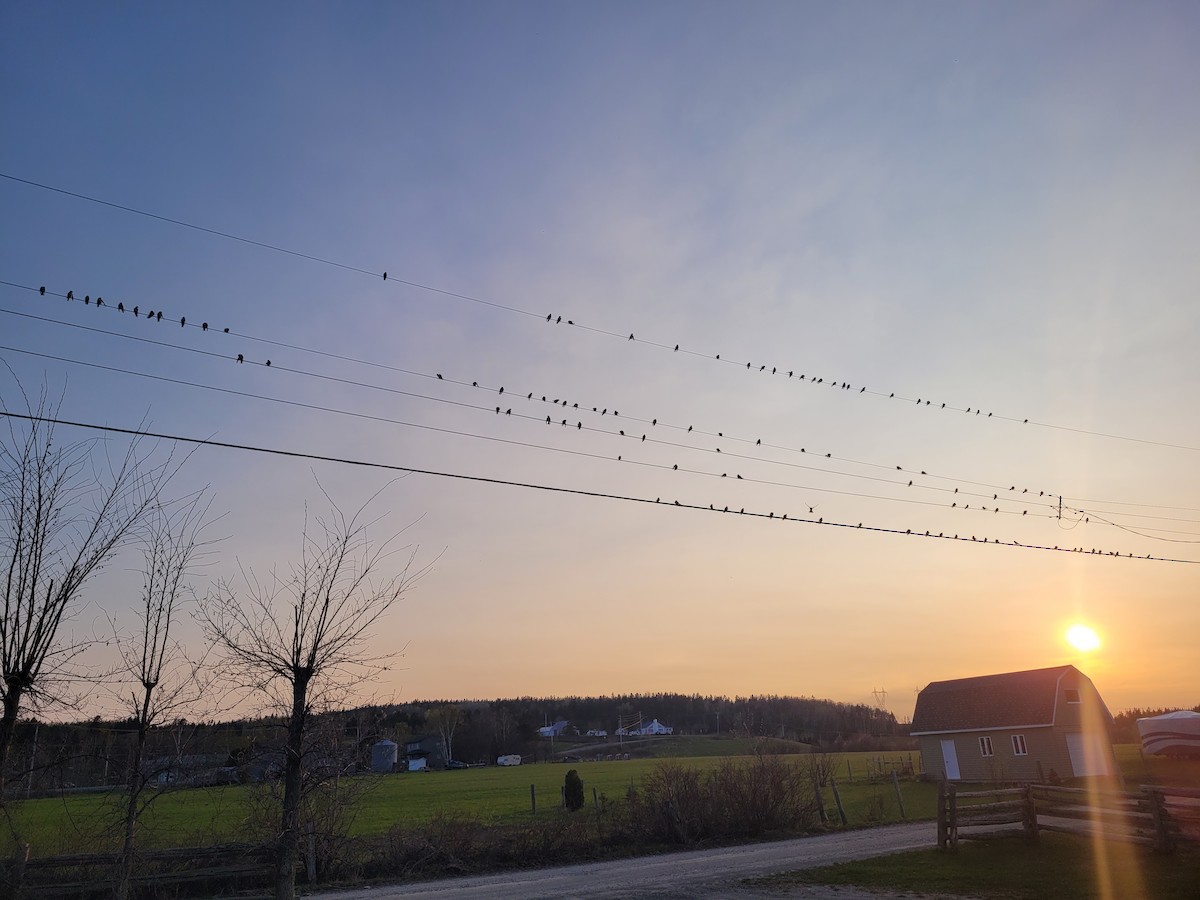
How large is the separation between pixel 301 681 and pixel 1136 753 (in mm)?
66976

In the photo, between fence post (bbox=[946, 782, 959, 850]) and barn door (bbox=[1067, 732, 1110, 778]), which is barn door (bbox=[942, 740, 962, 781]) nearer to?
barn door (bbox=[1067, 732, 1110, 778])

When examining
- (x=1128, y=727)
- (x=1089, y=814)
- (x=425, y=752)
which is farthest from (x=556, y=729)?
(x=1089, y=814)

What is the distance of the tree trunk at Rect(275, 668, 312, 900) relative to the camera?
1029 cm

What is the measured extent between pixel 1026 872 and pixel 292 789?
14396mm

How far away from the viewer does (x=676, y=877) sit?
17.9m

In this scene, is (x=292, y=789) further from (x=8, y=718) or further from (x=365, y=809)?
(x=365, y=809)

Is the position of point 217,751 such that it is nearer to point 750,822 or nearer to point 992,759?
point 750,822

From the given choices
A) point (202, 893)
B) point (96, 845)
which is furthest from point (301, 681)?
point (96, 845)

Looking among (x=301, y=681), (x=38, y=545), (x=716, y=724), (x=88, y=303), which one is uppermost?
(x=88, y=303)

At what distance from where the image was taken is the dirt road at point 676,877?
15.6 m

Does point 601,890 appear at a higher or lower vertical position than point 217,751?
lower

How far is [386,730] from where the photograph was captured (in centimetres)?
1244

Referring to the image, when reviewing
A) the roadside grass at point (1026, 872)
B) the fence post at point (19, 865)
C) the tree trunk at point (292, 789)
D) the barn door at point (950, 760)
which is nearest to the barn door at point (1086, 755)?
the barn door at point (950, 760)

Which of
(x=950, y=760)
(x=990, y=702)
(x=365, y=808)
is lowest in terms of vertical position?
(x=950, y=760)
